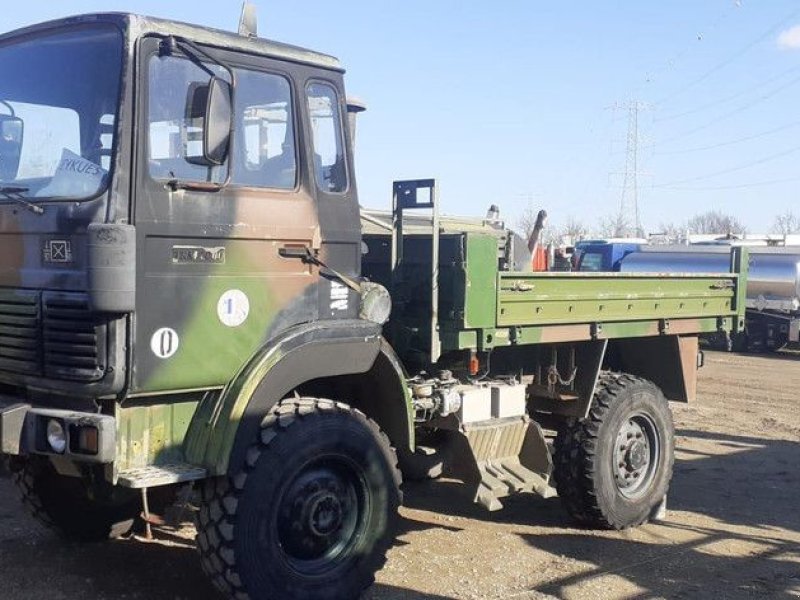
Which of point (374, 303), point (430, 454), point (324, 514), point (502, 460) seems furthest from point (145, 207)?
point (502, 460)

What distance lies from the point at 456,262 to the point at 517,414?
133cm

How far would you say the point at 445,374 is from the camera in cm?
610

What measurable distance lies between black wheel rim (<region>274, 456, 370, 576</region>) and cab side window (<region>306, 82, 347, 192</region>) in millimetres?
1406

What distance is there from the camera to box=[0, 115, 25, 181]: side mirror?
4703 millimetres

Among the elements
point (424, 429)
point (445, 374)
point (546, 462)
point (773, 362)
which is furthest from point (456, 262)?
point (773, 362)

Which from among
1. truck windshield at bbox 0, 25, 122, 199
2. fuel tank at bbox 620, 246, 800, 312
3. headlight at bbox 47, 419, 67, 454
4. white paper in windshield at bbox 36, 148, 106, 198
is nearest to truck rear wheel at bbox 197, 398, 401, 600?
headlight at bbox 47, 419, 67, 454

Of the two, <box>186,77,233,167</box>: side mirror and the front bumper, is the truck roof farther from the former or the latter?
the front bumper

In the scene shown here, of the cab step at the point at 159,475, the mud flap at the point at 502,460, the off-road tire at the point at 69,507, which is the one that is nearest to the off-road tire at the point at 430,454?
the mud flap at the point at 502,460

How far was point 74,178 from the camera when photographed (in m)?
4.38

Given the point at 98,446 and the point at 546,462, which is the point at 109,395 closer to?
the point at 98,446

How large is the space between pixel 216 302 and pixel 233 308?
3.6 inches

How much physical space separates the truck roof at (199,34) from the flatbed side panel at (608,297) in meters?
1.77

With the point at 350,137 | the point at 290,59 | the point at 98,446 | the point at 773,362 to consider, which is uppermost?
the point at 290,59

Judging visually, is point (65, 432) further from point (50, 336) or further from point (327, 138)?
point (327, 138)
